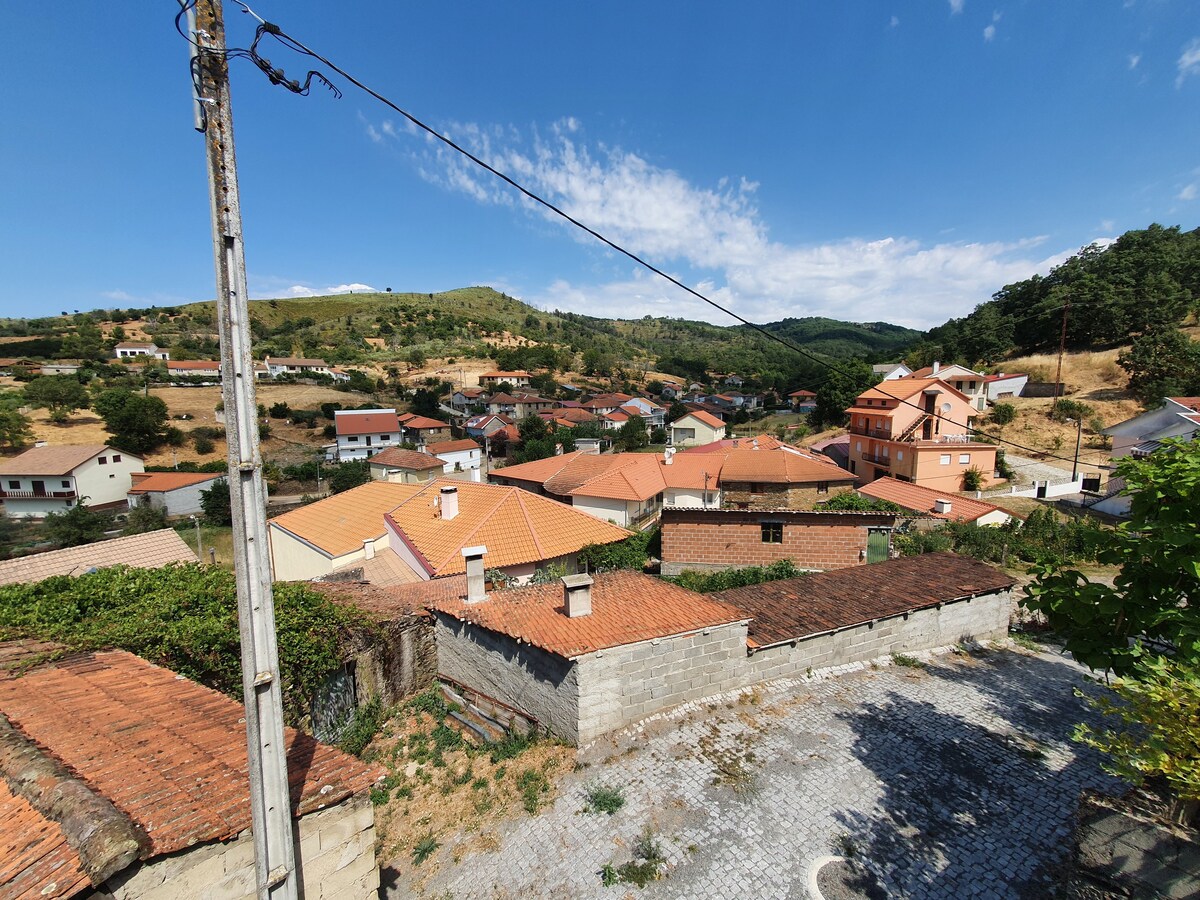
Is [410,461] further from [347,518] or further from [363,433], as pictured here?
[347,518]

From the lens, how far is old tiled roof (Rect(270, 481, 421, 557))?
20.5m

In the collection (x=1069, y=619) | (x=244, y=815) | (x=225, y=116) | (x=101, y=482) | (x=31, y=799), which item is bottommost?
(x=101, y=482)

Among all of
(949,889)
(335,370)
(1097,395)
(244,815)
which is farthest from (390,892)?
(335,370)

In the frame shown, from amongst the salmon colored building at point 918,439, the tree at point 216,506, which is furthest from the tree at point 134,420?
the salmon colored building at point 918,439

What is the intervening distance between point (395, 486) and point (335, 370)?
6993 cm

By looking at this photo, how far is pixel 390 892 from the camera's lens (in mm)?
6254

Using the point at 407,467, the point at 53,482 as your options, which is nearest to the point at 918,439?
the point at 407,467

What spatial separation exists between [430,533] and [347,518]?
739 centimetres

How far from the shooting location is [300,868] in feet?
15.0

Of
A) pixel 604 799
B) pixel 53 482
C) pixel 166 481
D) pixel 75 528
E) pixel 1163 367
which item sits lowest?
pixel 75 528

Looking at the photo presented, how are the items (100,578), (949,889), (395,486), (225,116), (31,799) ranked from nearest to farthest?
(225,116) < (31,799) < (949,889) < (100,578) < (395,486)

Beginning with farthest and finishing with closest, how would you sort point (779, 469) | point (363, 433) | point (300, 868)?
point (363, 433), point (779, 469), point (300, 868)

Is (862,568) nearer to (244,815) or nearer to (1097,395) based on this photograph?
(244,815)

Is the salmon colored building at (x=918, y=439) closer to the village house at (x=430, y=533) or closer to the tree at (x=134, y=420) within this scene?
the village house at (x=430, y=533)
